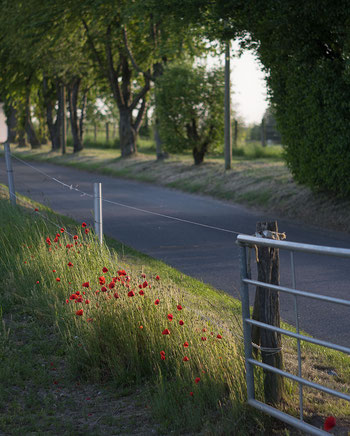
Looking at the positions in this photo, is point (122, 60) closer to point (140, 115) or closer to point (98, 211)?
point (140, 115)

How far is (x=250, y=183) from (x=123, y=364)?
14.0 meters

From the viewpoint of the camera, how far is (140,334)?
517 cm

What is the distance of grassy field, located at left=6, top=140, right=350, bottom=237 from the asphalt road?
50cm

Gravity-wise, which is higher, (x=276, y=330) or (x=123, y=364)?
(x=276, y=330)

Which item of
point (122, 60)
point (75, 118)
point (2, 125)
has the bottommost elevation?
point (75, 118)

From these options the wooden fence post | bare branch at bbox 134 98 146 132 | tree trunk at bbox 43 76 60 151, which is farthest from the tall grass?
tree trunk at bbox 43 76 60 151

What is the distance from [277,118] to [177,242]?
520 cm

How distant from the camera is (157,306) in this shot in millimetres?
5320

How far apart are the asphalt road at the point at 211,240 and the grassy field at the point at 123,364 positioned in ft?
3.60

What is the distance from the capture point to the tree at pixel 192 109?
2422 cm

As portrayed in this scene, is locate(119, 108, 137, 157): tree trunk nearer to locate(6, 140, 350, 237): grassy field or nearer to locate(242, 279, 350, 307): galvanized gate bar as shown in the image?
locate(6, 140, 350, 237): grassy field

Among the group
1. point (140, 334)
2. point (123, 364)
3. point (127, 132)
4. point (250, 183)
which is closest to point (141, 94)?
point (127, 132)

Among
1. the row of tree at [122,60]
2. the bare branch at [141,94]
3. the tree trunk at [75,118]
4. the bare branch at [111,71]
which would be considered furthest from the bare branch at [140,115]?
the tree trunk at [75,118]

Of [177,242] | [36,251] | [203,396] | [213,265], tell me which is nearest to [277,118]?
[177,242]
